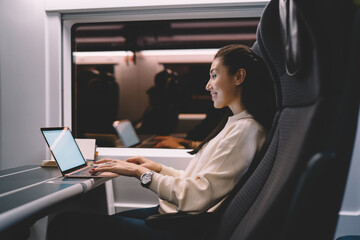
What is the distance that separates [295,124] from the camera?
731mm

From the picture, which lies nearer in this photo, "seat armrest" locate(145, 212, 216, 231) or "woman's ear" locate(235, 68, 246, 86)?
"seat armrest" locate(145, 212, 216, 231)

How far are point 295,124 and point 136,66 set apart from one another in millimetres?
2907

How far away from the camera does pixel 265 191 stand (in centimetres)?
81

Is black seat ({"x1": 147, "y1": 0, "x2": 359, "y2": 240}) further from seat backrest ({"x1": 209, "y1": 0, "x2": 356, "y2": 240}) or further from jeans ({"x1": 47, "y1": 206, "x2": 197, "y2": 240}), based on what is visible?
jeans ({"x1": 47, "y1": 206, "x2": 197, "y2": 240})

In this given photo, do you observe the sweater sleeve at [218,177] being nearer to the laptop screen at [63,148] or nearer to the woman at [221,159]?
the woman at [221,159]

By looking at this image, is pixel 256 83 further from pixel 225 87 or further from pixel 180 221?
pixel 180 221

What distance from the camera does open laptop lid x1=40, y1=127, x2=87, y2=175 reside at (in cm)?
154

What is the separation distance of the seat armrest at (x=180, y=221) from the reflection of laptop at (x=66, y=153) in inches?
22.3

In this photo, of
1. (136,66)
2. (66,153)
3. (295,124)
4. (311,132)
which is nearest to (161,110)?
(136,66)

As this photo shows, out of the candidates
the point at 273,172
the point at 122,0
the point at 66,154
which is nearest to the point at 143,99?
the point at 122,0

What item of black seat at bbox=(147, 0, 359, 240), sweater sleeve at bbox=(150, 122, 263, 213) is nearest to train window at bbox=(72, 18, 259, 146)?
sweater sleeve at bbox=(150, 122, 263, 213)

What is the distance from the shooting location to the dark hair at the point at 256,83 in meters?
1.18

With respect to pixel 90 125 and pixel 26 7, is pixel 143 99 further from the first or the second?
pixel 26 7

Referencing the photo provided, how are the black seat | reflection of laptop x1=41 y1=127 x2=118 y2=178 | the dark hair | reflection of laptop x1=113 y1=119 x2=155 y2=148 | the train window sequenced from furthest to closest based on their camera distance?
reflection of laptop x1=113 y1=119 x2=155 y2=148 < the train window < reflection of laptop x1=41 y1=127 x2=118 y2=178 < the dark hair < the black seat
